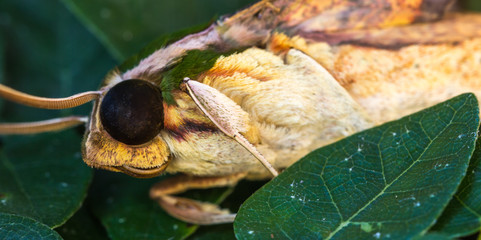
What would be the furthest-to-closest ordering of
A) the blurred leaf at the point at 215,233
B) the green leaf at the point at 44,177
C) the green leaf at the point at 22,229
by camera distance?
the blurred leaf at the point at 215,233
the green leaf at the point at 44,177
the green leaf at the point at 22,229

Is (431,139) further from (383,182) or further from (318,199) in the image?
(318,199)

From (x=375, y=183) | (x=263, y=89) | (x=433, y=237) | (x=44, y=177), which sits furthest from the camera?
(x=44, y=177)

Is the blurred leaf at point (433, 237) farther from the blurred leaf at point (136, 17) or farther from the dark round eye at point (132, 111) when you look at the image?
the blurred leaf at point (136, 17)

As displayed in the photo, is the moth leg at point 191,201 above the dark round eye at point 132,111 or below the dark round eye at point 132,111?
below

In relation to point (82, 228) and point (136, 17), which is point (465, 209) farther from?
point (136, 17)


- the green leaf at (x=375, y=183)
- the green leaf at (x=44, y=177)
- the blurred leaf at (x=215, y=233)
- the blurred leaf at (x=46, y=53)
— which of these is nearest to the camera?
the green leaf at (x=375, y=183)

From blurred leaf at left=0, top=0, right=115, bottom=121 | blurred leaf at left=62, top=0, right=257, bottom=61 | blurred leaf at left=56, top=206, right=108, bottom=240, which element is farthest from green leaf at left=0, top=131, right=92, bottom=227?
blurred leaf at left=62, top=0, right=257, bottom=61

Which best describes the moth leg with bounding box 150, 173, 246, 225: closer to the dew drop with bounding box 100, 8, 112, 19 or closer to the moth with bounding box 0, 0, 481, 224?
the moth with bounding box 0, 0, 481, 224

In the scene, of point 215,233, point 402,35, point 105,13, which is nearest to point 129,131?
point 215,233

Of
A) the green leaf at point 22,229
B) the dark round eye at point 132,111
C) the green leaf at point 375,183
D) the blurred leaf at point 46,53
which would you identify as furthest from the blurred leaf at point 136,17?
the green leaf at point 375,183
